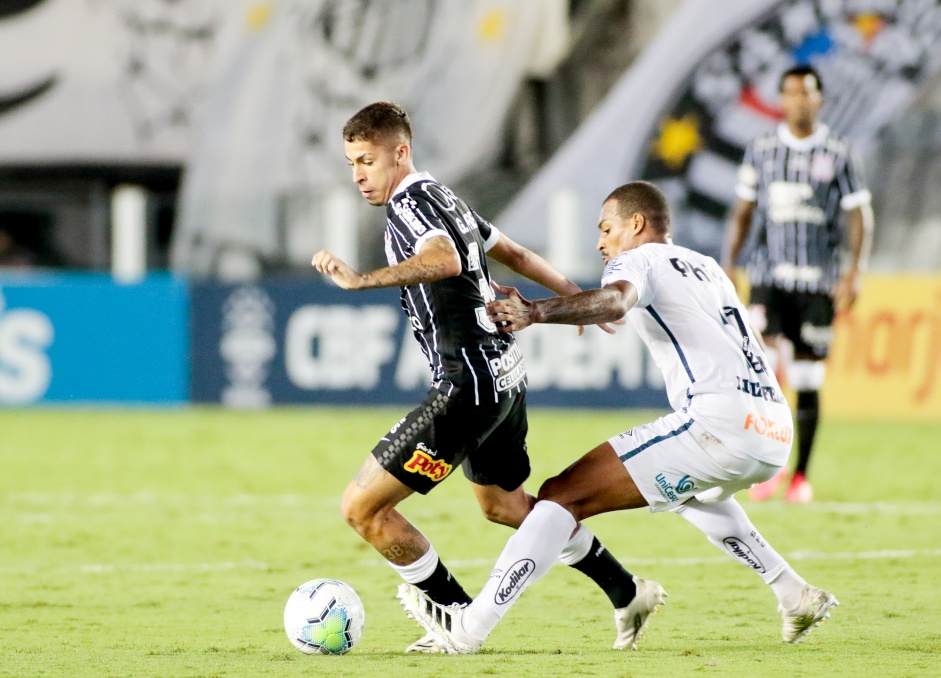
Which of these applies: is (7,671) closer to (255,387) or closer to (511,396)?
(511,396)

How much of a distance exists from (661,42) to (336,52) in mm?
4709

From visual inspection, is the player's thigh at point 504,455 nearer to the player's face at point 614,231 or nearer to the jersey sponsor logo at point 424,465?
the jersey sponsor logo at point 424,465

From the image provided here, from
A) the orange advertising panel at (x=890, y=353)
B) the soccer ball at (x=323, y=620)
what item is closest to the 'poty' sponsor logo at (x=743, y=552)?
the soccer ball at (x=323, y=620)

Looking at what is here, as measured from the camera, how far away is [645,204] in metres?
5.35

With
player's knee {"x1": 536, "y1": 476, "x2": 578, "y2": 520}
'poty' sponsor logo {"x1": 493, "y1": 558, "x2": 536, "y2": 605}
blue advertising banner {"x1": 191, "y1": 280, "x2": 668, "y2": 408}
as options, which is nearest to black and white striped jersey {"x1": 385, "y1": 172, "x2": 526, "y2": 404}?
player's knee {"x1": 536, "y1": 476, "x2": 578, "y2": 520}

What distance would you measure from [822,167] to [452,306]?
4.89 metres

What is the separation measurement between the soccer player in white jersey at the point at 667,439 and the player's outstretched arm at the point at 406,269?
0.24m

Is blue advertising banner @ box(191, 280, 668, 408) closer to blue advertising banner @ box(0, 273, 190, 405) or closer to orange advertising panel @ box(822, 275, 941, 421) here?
blue advertising banner @ box(0, 273, 190, 405)

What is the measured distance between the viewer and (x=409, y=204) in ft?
17.3

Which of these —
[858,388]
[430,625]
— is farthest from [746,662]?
[858,388]

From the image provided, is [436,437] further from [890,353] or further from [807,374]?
[890,353]

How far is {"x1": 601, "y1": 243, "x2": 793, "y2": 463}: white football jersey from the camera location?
17.0ft

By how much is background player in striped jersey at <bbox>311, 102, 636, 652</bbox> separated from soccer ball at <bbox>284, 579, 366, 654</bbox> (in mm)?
212

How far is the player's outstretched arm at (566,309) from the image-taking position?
15.8ft
